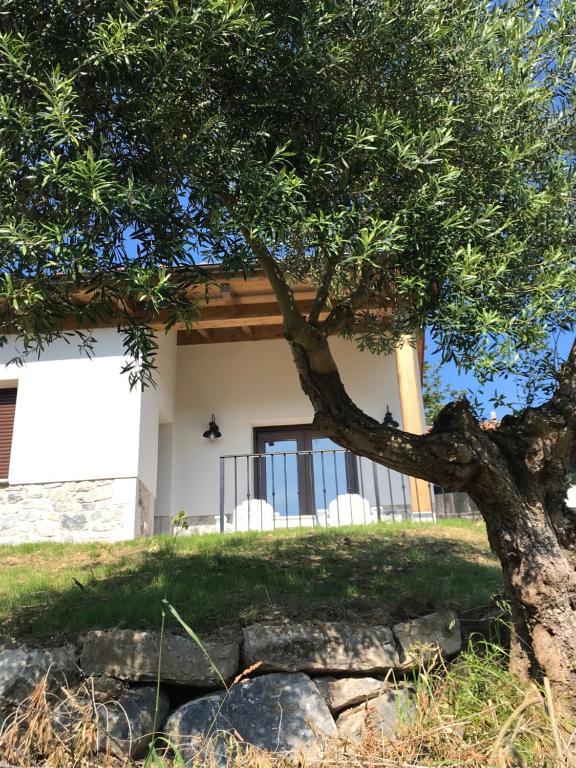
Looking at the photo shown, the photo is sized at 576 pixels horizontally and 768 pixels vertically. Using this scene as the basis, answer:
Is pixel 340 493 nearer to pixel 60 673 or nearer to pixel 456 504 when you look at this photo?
pixel 456 504

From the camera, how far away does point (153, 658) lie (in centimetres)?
417

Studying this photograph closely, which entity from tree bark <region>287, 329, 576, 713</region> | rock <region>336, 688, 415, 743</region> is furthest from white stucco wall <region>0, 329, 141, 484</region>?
rock <region>336, 688, 415, 743</region>

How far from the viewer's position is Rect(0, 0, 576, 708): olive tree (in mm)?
3463

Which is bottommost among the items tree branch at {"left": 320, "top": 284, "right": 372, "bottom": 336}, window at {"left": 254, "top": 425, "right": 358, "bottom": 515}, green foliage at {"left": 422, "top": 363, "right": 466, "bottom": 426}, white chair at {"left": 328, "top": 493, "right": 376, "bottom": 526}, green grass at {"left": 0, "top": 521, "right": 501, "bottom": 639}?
green grass at {"left": 0, "top": 521, "right": 501, "bottom": 639}

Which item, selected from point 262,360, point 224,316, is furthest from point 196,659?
point 262,360

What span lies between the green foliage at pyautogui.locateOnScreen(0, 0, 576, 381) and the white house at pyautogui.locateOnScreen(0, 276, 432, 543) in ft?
15.9

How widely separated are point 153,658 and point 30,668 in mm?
734

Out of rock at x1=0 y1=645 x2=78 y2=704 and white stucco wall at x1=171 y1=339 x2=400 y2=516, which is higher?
white stucco wall at x1=171 y1=339 x2=400 y2=516

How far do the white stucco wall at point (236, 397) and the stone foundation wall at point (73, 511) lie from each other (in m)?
1.62

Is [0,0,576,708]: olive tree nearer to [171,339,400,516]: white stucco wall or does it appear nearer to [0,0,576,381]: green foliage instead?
[0,0,576,381]: green foliage

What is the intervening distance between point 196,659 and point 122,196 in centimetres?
273

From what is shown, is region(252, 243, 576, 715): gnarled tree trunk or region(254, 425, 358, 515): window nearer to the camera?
region(252, 243, 576, 715): gnarled tree trunk

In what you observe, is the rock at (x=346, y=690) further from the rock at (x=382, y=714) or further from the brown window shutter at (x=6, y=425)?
the brown window shutter at (x=6, y=425)

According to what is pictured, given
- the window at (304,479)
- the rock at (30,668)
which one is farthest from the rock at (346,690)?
the window at (304,479)
